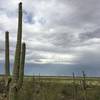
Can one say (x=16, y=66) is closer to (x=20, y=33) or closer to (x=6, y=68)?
(x=20, y=33)

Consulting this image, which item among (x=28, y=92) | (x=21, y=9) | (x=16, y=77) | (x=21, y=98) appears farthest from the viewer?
(x=28, y=92)

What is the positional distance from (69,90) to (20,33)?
1747 cm

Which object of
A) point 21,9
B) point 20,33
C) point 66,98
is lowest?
point 66,98

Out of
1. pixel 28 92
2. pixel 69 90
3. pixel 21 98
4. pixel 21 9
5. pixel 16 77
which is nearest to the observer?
pixel 16 77

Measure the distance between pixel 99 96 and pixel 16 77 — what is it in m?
12.9

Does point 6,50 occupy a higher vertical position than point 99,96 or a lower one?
higher

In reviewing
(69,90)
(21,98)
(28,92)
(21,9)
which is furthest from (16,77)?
(69,90)

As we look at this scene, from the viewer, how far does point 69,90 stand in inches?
1209

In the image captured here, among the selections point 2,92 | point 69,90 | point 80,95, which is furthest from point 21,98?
point 69,90

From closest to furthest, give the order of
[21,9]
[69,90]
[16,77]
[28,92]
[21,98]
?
1. [16,77]
2. [21,9]
3. [21,98]
4. [28,92]
5. [69,90]

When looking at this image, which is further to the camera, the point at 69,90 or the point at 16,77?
the point at 69,90

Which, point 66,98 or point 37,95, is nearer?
point 37,95

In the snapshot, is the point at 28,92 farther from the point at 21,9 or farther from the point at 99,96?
the point at 21,9

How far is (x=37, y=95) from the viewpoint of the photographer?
78.5 feet
